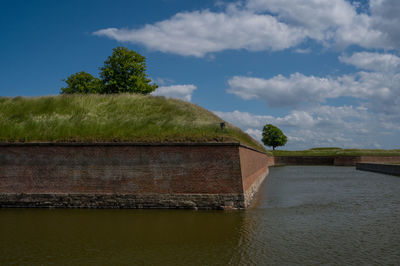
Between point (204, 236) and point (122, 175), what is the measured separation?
6.65 meters

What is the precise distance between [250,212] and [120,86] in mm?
33994

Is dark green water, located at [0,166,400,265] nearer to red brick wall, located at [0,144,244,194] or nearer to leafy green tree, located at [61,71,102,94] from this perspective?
red brick wall, located at [0,144,244,194]

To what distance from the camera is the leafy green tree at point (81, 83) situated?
5139 cm

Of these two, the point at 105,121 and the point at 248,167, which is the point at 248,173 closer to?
the point at 248,167

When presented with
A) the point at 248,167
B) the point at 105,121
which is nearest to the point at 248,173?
the point at 248,167

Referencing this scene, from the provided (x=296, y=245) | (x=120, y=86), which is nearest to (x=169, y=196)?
(x=296, y=245)

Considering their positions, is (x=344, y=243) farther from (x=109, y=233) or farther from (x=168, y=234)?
(x=109, y=233)

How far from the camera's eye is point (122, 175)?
1612 cm

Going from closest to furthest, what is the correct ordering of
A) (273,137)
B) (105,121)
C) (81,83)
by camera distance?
(105,121) < (81,83) < (273,137)

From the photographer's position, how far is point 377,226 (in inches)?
493

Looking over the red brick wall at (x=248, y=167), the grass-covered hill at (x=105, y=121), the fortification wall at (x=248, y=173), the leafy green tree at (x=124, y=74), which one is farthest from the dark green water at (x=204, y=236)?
the leafy green tree at (x=124, y=74)

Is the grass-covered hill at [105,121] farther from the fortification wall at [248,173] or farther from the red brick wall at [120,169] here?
the fortification wall at [248,173]

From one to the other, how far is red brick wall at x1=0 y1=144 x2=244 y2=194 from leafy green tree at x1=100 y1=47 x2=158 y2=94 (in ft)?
92.3

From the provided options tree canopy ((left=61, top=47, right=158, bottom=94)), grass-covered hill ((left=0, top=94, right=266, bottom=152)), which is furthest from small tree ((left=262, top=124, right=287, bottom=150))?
grass-covered hill ((left=0, top=94, right=266, bottom=152))
